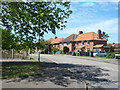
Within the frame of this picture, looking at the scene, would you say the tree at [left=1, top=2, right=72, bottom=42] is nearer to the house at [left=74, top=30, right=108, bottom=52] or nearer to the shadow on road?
the shadow on road

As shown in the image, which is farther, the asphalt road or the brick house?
the brick house

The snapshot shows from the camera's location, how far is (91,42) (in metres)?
45.2

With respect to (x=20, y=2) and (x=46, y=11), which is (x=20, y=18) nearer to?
(x=20, y=2)

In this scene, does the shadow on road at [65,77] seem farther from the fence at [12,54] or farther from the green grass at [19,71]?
the fence at [12,54]

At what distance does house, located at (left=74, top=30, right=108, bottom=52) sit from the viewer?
143ft

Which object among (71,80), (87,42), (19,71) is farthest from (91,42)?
(71,80)

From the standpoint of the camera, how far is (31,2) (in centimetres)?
879

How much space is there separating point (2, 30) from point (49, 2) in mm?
5033

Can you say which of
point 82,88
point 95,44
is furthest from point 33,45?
point 95,44

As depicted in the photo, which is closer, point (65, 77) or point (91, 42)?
point (65, 77)

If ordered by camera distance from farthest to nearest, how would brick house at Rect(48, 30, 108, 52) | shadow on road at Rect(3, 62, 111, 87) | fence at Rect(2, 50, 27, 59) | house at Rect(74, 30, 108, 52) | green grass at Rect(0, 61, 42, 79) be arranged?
brick house at Rect(48, 30, 108, 52) < house at Rect(74, 30, 108, 52) < fence at Rect(2, 50, 27, 59) < green grass at Rect(0, 61, 42, 79) < shadow on road at Rect(3, 62, 111, 87)

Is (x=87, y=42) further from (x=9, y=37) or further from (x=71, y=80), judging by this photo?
(x=71, y=80)

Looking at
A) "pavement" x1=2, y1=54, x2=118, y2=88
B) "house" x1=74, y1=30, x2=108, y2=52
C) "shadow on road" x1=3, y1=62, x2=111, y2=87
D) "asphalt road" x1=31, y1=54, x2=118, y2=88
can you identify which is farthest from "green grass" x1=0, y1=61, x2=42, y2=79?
"house" x1=74, y1=30, x2=108, y2=52

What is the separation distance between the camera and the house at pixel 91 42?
43.7m
